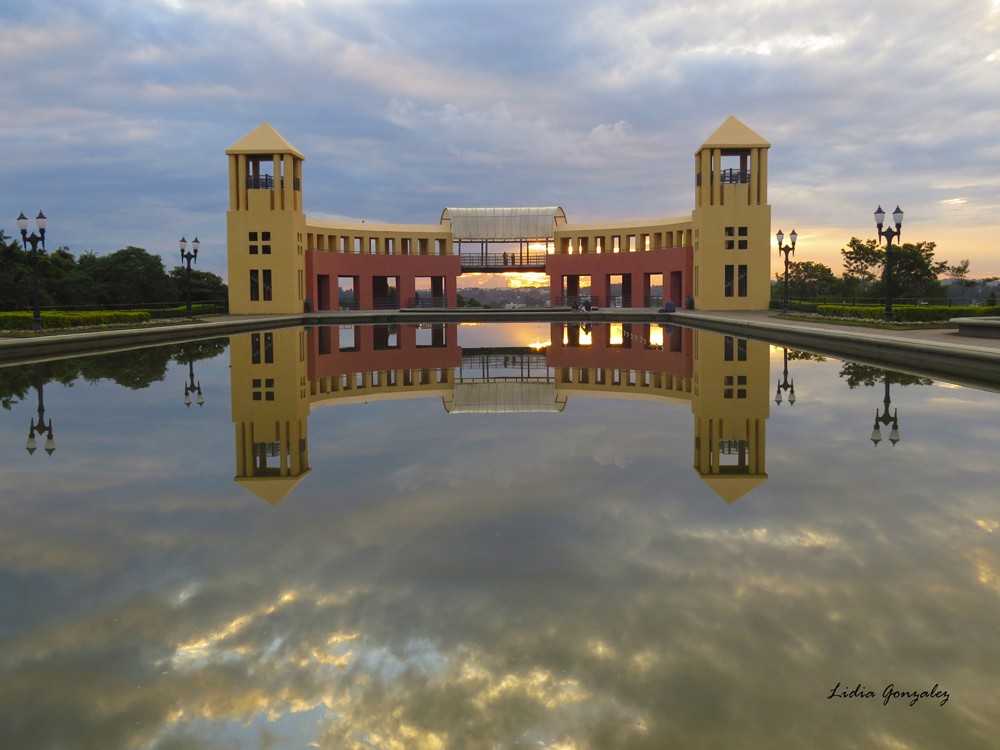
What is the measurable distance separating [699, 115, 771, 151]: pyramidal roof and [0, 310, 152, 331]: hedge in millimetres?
33779

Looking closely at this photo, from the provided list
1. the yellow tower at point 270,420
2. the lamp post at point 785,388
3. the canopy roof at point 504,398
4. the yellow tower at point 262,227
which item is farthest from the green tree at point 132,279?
the lamp post at point 785,388

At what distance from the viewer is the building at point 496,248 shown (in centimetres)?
4578

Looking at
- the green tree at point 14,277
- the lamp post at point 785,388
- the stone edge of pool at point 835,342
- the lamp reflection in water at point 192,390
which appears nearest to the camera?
the lamp post at point 785,388

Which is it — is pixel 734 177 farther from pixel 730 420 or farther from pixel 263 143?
pixel 730 420

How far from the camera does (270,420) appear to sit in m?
9.96

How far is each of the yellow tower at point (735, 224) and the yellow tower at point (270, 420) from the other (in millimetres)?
32557

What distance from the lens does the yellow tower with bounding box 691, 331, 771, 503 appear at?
267 inches

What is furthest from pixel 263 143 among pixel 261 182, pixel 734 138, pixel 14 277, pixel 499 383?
pixel 499 383

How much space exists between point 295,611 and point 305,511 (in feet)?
6.27

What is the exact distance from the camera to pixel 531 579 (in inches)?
170

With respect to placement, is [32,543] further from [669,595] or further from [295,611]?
[669,595]

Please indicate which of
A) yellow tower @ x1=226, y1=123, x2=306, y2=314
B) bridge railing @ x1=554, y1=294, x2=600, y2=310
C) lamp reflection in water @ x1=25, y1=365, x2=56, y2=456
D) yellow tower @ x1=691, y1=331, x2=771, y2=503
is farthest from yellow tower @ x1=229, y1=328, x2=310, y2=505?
bridge railing @ x1=554, y1=294, x2=600, y2=310

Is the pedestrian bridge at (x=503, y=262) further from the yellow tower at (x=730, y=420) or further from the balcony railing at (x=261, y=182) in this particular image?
A: the yellow tower at (x=730, y=420)

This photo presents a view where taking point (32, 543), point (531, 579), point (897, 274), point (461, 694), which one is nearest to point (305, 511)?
point (32, 543)
